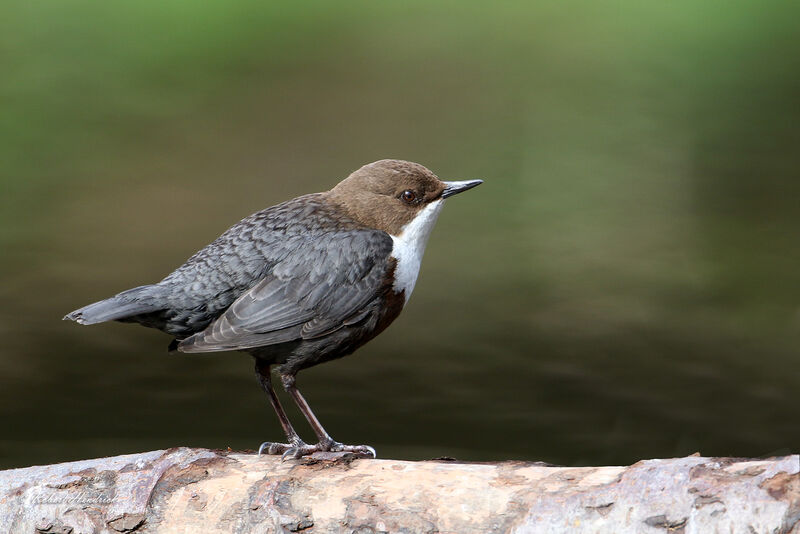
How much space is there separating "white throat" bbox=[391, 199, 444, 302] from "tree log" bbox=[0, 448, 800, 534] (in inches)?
A: 21.1

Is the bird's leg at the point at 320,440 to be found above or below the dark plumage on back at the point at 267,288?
below

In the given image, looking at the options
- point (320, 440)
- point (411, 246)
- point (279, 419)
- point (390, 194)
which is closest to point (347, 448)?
point (320, 440)

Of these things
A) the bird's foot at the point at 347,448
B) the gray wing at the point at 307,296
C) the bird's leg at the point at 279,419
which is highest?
the gray wing at the point at 307,296

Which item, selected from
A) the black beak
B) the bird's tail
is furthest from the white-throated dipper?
the black beak

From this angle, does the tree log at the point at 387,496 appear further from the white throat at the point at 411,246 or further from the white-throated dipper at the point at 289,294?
the white throat at the point at 411,246

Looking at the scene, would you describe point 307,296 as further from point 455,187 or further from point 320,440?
point 455,187

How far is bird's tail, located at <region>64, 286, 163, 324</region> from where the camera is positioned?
2018 mm

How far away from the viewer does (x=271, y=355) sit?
2.16 meters

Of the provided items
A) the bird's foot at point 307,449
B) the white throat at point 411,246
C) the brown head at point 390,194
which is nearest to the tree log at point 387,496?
the bird's foot at point 307,449

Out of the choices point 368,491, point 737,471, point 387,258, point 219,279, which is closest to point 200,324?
point 219,279

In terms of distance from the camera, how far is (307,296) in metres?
2.14

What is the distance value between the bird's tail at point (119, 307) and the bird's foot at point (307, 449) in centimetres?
42

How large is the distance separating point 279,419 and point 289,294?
33cm

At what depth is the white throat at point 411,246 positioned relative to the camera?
224 cm
